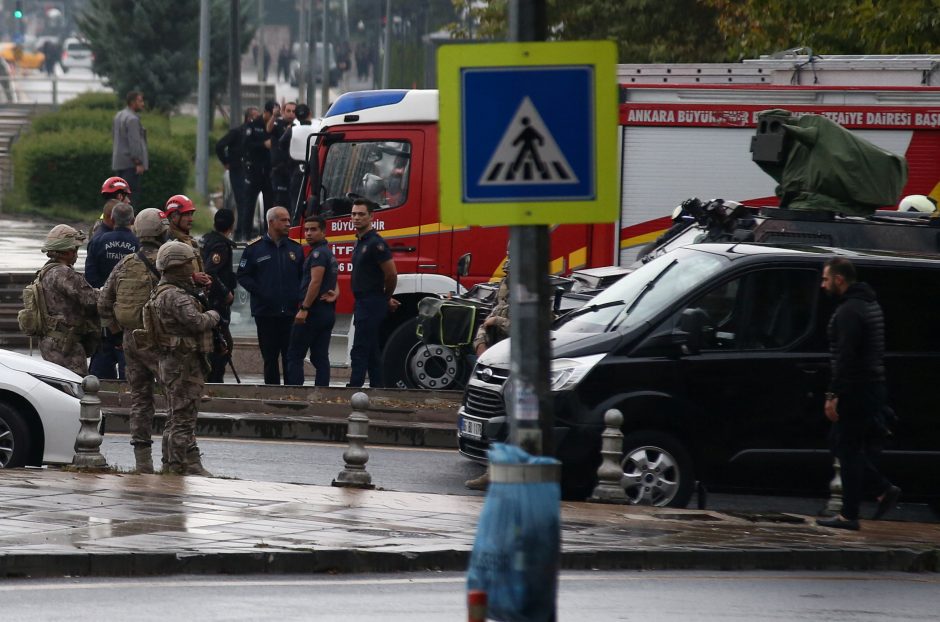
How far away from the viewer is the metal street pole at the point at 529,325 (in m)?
6.07

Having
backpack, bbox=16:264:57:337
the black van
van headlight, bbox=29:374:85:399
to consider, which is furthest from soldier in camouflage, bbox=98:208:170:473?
the black van

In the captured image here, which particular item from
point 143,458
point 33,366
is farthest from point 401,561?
point 33,366

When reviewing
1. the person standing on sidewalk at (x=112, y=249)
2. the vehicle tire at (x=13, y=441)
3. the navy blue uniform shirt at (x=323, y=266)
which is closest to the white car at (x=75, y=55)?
the navy blue uniform shirt at (x=323, y=266)

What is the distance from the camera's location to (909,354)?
1183 centimetres

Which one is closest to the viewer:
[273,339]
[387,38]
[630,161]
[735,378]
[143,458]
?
[735,378]

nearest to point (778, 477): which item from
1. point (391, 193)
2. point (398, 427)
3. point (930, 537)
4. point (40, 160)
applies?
point (930, 537)

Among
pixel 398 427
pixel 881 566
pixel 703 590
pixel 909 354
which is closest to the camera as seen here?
pixel 703 590

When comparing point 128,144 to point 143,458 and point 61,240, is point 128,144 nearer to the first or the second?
point 61,240

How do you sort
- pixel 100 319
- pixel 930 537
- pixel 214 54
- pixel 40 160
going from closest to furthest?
pixel 930 537 < pixel 100 319 < pixel 40 160 < pixel 214 54

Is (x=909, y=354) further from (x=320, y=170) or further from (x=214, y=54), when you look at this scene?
(x=214, y=54)

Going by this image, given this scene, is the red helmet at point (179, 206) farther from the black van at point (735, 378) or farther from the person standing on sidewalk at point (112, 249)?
the black van at point (735, 378)

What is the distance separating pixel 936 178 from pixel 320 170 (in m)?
6.12

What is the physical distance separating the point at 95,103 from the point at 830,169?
36.8 meters

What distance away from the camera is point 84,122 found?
4166 centimetres
